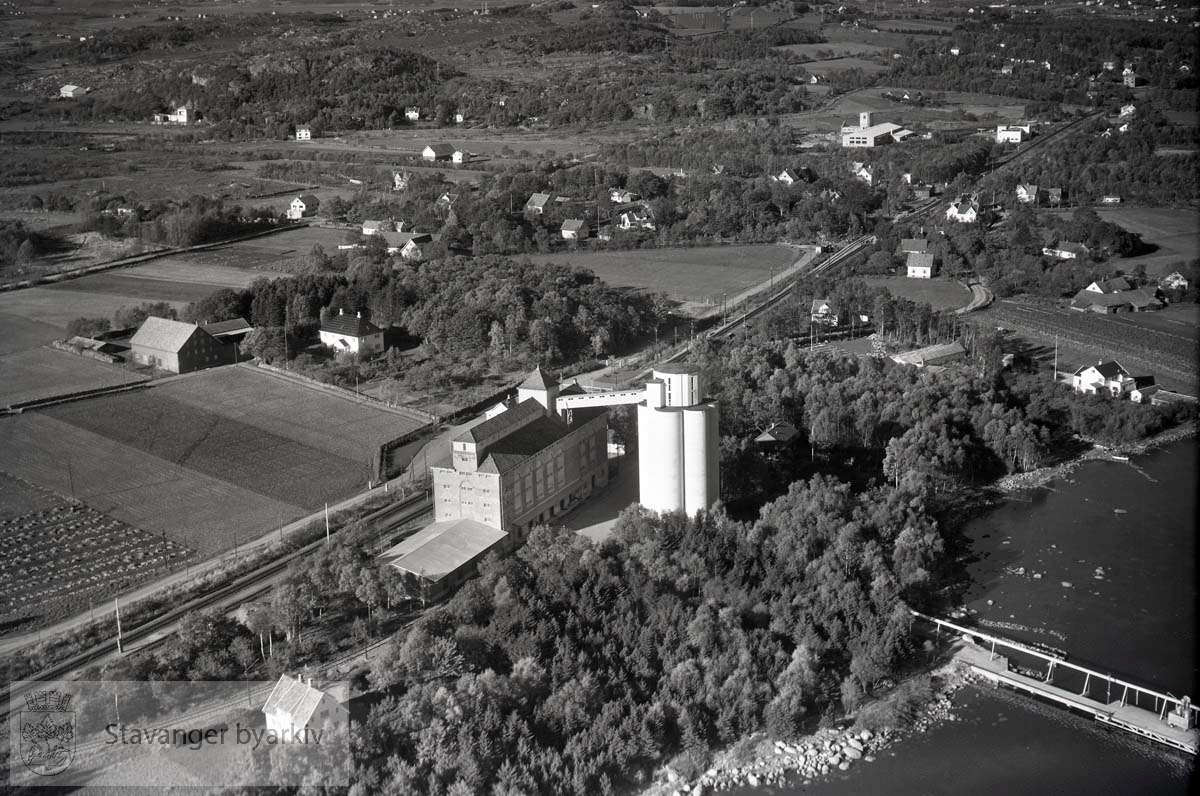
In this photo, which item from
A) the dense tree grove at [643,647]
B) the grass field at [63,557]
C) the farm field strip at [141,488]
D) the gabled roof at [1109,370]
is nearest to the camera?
the dense tree grove at [643,647]

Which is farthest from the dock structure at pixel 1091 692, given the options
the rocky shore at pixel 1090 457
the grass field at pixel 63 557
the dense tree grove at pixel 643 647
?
the grass field at pixel 63 557

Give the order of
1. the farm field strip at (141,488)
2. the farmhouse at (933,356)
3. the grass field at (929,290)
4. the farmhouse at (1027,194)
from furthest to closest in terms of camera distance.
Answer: the farmhouse at (1027,194)
the grass field at (929,290)
the farmhouse at (933,356)
the farm field strip at (141,488)

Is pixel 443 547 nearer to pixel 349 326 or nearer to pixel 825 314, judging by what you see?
pixel 349 326

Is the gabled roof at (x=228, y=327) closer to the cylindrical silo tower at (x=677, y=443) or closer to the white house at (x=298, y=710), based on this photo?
the cylindrical silo tower at (x=677, y=443)

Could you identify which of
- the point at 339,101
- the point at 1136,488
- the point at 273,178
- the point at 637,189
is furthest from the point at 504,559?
the point at 339,101

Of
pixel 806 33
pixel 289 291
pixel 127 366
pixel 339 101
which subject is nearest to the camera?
pixel 127 366

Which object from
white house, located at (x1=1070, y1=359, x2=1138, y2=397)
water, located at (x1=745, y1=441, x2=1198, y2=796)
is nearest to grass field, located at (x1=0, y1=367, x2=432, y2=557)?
water, located at (x1=745, y1=441, x2=1198, y2=796)

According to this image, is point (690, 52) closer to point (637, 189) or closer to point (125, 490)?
point (637, 189)
